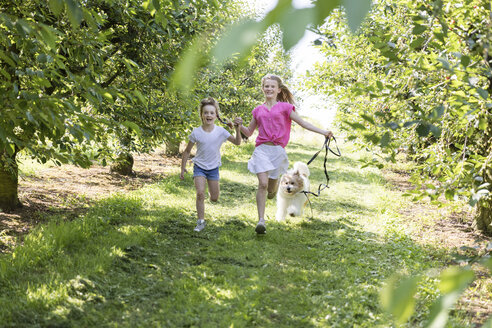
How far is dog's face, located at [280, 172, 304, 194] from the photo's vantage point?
21.6 feet

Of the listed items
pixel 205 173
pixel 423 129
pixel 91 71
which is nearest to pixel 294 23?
pixel 423 129

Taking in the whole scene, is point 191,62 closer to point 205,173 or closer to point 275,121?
point 275,121

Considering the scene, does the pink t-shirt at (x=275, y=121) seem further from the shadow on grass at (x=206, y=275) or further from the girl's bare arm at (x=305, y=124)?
the shadow on grass at (x=206, y=275)

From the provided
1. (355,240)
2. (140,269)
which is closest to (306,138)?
(355,240)

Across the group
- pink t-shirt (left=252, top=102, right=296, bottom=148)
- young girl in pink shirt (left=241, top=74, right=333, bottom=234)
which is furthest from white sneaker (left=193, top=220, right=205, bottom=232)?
pink t-shirt (left=252, top=102, right=296, bottom=148)

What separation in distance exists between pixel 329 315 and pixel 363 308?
384mm

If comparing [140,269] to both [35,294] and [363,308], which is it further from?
[363,308]

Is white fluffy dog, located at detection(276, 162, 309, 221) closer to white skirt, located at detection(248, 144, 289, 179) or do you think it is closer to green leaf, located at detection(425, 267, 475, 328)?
white skirt, located at detection(248, 144, 289, 179)

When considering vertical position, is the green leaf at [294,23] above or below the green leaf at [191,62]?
above

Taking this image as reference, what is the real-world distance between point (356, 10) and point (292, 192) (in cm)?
597

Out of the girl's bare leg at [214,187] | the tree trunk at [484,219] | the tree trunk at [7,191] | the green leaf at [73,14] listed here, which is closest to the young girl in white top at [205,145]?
the girl's bare leg at [214,187]

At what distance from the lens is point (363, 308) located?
149 inches

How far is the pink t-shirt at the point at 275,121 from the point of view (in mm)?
5930

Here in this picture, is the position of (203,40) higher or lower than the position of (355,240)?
higher
